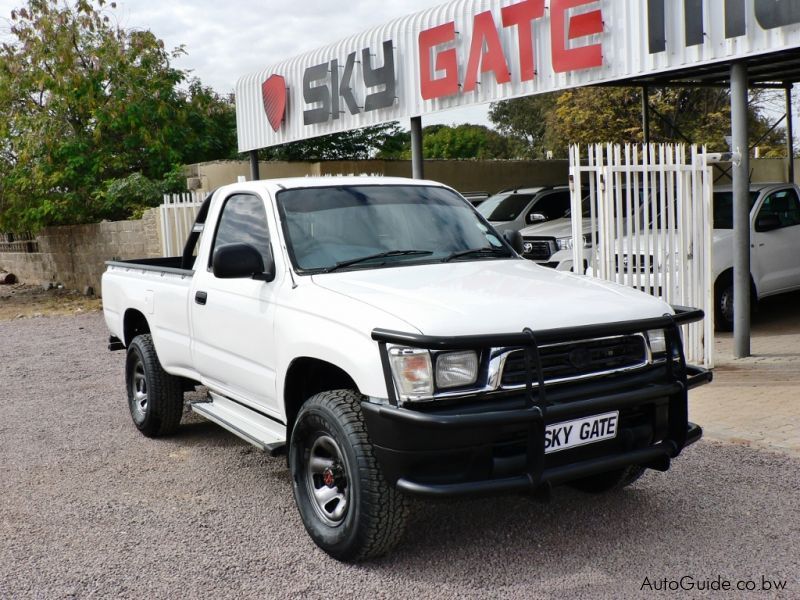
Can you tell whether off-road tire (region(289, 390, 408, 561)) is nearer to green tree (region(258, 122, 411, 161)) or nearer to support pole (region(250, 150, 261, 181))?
support pole (region(250, 150, 261, 181))

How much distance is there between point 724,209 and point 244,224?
25.3ft

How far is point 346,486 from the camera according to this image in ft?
13.6

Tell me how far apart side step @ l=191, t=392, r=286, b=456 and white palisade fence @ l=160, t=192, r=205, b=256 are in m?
9.52

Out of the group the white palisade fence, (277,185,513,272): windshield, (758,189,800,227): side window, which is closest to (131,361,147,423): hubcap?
(277,185,513,272): windshield

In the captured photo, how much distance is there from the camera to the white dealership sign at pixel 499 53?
8562 mm

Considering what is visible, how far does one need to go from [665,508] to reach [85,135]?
1847cm

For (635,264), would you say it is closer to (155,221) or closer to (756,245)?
(756,245)

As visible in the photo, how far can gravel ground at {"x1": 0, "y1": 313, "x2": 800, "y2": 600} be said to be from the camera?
155 inches

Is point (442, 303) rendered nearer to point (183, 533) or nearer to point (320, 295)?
point (320, 295)

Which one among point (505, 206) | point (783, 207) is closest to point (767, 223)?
point (783, 207)

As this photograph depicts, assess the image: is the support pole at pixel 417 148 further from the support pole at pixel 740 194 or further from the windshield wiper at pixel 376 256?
the windshield wiper at pixel 376 256

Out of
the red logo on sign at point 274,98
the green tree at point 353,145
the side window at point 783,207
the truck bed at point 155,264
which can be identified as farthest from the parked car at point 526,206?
the green tree at point 353,145

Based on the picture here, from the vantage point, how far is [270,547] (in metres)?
4.41

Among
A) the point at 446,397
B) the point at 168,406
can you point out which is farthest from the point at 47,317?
the point at 446,397
